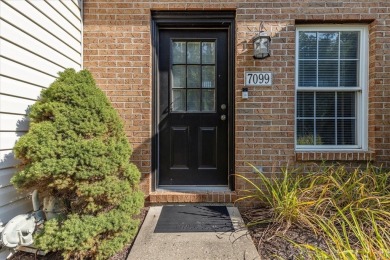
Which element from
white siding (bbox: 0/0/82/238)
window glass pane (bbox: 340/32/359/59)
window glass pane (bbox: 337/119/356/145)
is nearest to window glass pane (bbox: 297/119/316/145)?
window glass pane (bbox: 337/119/356/145)

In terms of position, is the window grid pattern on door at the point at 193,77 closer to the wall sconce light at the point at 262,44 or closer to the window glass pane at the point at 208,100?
the window glass pane at the point at 208,100

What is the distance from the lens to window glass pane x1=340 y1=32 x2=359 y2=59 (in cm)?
322

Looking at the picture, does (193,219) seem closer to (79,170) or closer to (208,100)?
(79,170)

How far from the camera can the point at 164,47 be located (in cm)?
327

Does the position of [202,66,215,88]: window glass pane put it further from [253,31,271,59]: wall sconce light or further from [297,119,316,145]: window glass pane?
[297,119,316,145]: window glass pane

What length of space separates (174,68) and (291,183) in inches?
80.7

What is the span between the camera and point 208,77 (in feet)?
10.9

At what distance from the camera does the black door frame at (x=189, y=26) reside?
10.3 feet

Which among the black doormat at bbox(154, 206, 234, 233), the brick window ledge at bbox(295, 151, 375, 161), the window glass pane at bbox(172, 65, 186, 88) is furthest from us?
the window glass pane at bbox(172, 65, 186, 88)

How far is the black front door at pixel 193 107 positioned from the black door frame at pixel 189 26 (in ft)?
0.20

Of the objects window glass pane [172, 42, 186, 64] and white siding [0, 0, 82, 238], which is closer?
white siding [0, 0, 82, 238]

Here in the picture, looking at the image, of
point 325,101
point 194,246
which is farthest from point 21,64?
point 325,101

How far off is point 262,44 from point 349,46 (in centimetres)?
126

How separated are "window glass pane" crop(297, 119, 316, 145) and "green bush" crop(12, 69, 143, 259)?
221 cm
